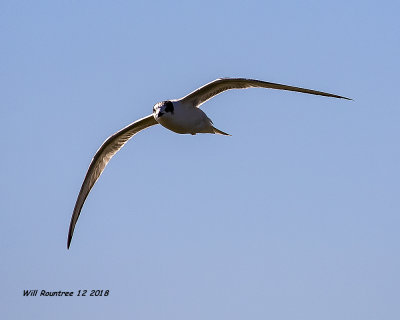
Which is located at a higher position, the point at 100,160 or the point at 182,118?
the point at 182,118

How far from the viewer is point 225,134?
71.2 ft

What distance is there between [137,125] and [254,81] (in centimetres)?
479

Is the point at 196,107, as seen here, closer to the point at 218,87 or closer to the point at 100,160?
the point at 218,87

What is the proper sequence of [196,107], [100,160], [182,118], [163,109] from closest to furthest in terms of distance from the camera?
[163,109]
[182,118]
[196,107]
[100,160]

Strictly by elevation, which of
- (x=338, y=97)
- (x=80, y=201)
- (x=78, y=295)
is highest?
(x=338, y=97)

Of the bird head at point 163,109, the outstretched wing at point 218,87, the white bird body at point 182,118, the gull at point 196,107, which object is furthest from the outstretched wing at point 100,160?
the bird head at point 163,109

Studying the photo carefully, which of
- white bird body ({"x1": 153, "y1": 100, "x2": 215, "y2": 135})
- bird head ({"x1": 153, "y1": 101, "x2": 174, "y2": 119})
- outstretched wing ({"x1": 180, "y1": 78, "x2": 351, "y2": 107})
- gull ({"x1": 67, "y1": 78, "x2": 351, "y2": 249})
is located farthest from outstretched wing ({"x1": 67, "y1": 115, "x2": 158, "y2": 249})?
bird head ({"x1": 153, "y1": 101, "x2": 174, "y2": 119})

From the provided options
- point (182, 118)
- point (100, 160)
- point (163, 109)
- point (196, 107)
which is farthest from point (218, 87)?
point (100, 160)

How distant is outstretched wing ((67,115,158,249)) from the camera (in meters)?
24.0

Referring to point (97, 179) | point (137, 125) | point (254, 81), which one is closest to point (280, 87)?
point (254, 81)

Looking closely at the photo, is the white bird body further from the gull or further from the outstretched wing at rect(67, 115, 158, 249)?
the outstretched wing at rect(67, 115, 158, 249)

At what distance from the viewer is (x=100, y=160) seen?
80.1ft

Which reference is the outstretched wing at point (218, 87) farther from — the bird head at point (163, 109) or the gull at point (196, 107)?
the bird head at point (163, 109)

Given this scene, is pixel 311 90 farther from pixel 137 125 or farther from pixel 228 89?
pixel 137 125
